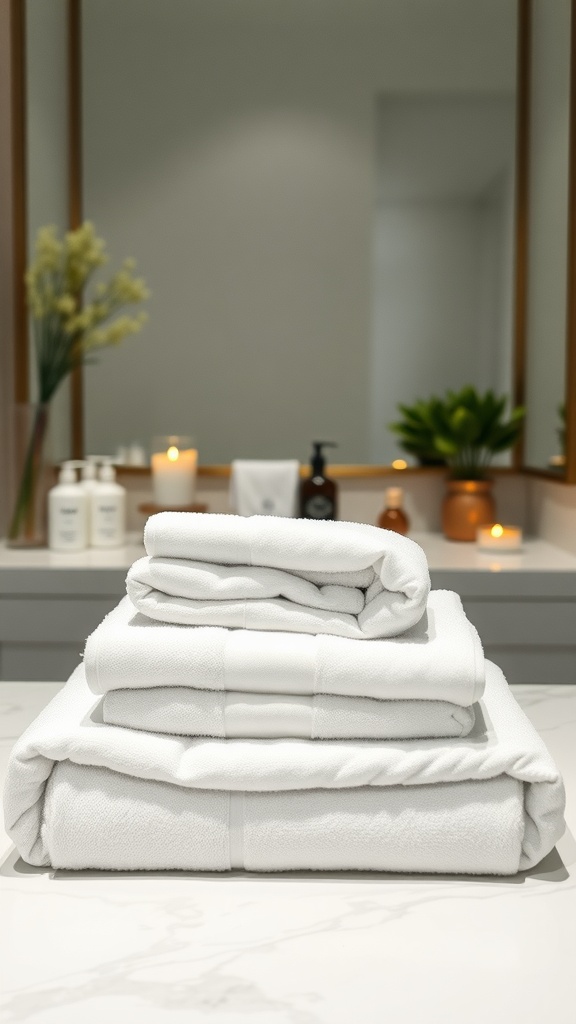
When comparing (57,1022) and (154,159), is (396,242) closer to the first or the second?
(154,159)

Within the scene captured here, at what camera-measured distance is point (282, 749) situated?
2.38 feet

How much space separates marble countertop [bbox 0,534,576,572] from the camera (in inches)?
78.9

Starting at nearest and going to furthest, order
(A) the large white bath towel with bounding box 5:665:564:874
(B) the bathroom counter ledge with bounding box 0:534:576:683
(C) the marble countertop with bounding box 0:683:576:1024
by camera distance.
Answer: (C) the marble countertop with bounding box 0:683:576:1024 < (A) the large white bath towel with bounding box 5:665:564:874 < (B) the bathroom counter ledge with bounding box 0:534:576:683

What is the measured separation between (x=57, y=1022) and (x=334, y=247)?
6.87ft

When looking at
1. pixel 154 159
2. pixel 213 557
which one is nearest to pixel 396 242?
pixel 154 159

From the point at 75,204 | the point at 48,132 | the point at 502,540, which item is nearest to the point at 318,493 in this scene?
the point at 502,540

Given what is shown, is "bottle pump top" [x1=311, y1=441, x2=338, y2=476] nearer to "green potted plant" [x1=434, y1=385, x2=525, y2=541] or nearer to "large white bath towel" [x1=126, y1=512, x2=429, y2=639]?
"green potted plant" [x1=434, y1=385, x2=525, y2=541]

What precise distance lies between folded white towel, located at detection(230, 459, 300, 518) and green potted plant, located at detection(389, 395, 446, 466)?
274mm

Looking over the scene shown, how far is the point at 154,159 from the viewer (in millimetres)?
2428

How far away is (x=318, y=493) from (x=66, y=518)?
54 centimetres

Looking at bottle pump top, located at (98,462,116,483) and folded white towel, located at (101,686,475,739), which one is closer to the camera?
folded white towel, located at (101,686,475,739)

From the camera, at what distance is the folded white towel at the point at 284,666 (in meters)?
0.72

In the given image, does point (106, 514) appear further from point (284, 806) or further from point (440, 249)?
point (284, 806)

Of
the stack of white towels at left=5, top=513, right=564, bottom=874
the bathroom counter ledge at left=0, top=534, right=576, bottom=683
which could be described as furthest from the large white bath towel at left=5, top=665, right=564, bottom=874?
the bathroom counter ledge at left=0, top=534, right=576, bottom=683
